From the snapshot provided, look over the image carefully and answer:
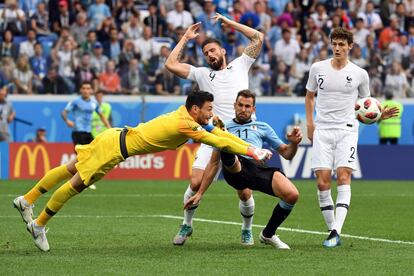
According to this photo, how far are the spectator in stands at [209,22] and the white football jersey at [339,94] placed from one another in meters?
16.6

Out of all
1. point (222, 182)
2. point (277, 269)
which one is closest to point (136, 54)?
point (222, 182)

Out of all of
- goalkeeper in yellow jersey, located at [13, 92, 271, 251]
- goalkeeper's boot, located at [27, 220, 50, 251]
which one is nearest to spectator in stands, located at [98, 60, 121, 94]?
goalkeeper in yellow jersey, located at [13, 92, 271, 251]

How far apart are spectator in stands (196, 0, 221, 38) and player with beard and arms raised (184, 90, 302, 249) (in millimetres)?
17100

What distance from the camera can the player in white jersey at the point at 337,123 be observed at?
12664 mm

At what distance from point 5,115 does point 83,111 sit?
378 centimetres

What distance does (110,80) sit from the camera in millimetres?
28547

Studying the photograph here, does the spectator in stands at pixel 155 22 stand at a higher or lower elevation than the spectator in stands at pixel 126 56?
higher

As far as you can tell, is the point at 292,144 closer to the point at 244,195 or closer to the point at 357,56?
the point at 244,195

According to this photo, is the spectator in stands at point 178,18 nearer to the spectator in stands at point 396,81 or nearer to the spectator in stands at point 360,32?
the spectator in stands at point 360,32

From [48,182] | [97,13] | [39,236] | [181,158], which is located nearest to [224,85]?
[48,182]

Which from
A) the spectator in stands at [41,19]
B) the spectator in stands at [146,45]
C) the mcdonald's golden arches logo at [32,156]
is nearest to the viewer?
the mcdonald's golden arches logo at [32,156]

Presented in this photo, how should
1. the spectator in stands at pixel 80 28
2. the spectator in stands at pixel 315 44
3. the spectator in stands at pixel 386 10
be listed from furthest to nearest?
the spectator in stands at pixel 386 10 < the spectator in stands at pixel 315 44 < the spectator in stands at pixel 80 28

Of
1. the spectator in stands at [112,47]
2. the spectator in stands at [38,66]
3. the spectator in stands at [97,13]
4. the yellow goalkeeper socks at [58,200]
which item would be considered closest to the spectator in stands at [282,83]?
the spectator in stands at [112,47]

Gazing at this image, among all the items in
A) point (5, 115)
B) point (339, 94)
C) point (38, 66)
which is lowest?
point (5, 115)
